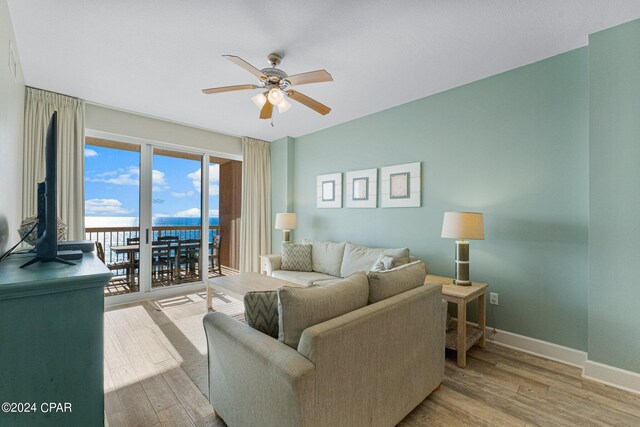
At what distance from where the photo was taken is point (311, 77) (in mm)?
2281

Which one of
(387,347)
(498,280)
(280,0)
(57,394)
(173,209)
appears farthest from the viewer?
(173,209)

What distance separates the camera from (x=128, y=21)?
2139 millimetres

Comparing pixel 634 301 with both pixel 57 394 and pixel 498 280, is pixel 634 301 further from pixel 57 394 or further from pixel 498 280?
pixel 57 394

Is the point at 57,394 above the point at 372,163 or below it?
below

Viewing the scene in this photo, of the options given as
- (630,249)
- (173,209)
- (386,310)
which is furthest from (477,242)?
(173,209)

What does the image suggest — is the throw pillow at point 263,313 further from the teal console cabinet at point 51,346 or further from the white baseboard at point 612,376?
the white baseboard at point 612,376

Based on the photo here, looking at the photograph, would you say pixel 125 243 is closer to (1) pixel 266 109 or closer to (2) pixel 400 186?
(1) pixel 266 109

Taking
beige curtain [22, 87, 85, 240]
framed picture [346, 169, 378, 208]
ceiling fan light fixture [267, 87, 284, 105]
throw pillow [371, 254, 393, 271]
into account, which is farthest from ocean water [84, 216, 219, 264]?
throw pillow [371, 254, 393, 271]

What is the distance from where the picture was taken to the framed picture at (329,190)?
4.46m

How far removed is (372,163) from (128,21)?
2.98 m

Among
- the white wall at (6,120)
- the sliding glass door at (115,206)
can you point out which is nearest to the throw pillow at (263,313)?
the white wall at (6,120)

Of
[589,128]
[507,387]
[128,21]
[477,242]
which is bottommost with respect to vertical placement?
[507,387]

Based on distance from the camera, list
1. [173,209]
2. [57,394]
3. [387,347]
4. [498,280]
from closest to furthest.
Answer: [57,394] < [387,347] < [498,280] < [173,209]

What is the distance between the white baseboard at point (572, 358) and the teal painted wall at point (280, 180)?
349 cm
